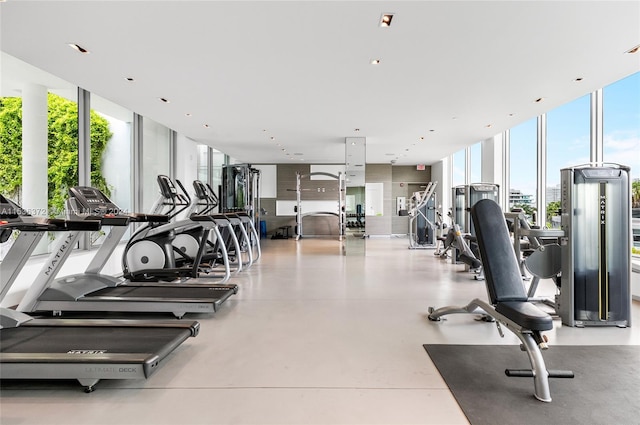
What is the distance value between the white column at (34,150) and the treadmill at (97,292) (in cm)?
122

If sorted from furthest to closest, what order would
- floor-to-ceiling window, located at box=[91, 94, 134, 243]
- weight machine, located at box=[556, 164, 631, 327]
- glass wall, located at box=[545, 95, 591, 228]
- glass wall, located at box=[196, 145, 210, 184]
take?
glass wall, located at box=[196, 145, 210, 184] < floor-to-ceiling window, located at box=[91, 94, 134, 243] < glass wall, located at box=[545, 95, 591, 228] < weight machine, located at box=[556, 164, 631, 327]

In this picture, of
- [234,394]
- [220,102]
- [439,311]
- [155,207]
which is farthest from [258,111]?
[234,394]

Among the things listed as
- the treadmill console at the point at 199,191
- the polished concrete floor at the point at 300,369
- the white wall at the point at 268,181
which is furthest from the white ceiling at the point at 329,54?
the white wall at the point at 268,181

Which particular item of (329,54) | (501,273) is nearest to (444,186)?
(329,54)

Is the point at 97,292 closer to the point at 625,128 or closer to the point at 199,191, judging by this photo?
the point at 199,191

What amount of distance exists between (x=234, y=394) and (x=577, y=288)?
3.31m

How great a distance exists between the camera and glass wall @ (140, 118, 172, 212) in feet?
23.3

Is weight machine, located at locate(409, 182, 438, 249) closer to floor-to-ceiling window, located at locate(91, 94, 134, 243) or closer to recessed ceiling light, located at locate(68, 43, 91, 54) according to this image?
floor-to-ceiling window, located at locate(91, 94, 134, 243)

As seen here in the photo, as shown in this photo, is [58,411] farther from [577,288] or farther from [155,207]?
[577,288]

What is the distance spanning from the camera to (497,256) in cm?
258

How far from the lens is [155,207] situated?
5312 millimetres

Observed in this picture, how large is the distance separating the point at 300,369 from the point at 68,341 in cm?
165

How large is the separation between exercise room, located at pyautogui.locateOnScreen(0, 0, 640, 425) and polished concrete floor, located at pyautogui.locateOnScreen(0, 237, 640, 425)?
0.07ft

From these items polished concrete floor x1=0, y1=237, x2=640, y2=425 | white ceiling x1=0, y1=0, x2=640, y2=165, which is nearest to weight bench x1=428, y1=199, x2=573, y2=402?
polished concrete floor x1=0, y1=237, x2=640, y2=425
